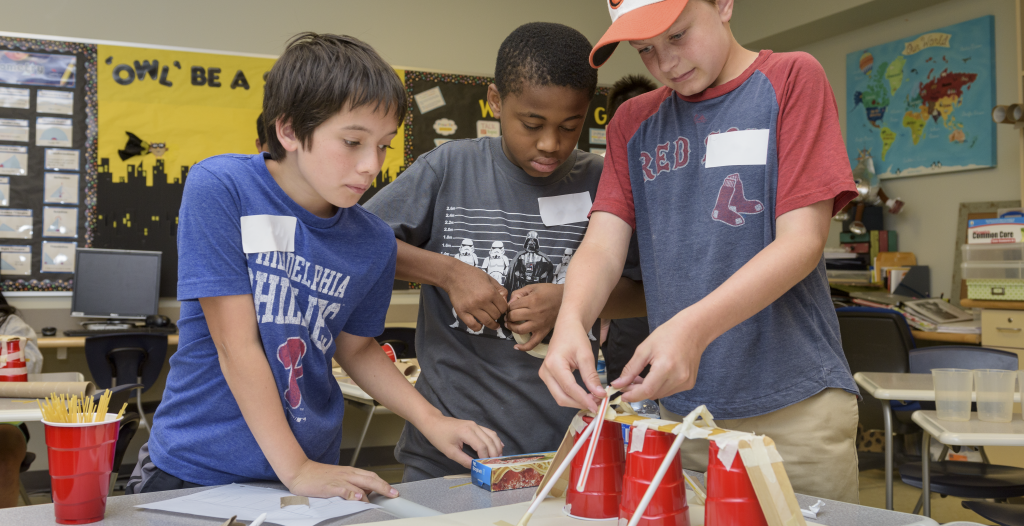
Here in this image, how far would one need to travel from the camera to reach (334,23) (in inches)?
180

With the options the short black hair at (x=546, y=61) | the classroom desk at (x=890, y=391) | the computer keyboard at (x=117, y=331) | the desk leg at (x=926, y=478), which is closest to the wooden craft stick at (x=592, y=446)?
the short black hair at (x=546, y=61)

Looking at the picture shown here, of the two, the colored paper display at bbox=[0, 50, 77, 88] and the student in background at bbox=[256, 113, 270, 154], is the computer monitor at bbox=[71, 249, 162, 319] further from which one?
the student in background at bbox=[256, 113, 270, 154]

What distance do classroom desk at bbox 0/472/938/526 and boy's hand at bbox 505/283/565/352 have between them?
28 centimetres

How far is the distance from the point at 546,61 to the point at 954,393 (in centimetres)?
163

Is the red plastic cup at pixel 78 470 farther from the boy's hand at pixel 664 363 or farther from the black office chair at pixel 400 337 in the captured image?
the black office chair at pixel 400 337

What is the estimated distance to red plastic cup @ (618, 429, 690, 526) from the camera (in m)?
0.74

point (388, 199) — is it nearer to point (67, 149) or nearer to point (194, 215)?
point (194, 215)

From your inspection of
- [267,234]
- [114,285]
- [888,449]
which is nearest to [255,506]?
[267,234]

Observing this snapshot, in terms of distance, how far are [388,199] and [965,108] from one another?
12.9 feet

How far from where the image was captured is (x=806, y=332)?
1047 mm

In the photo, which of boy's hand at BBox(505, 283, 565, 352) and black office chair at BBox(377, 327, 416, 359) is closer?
boy's hand at BBox(505, 283, 565, 352)

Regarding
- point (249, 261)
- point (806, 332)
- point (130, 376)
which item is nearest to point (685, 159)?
point (806, 332)

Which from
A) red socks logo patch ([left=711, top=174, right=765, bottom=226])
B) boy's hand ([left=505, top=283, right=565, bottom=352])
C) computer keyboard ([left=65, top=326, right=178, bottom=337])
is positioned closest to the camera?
red socks logo patch ([left=711, top=174, right=765, bottom=226])

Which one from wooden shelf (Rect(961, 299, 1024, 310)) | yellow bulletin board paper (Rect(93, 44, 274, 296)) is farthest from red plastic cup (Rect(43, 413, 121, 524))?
wooden shelf (Rect(961, 299, 1024, 310))
